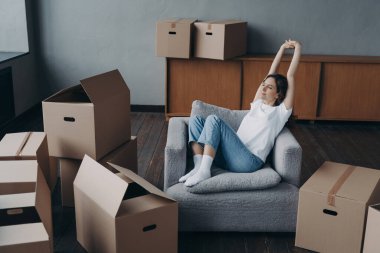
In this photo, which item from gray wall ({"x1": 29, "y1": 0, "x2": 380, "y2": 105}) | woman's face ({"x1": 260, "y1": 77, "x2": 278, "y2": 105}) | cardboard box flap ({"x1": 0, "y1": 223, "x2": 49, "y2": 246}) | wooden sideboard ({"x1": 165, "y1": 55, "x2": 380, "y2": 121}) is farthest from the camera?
gray wall ({"x1": 29, "y1": 0, "x2": 380, "y2": 105})

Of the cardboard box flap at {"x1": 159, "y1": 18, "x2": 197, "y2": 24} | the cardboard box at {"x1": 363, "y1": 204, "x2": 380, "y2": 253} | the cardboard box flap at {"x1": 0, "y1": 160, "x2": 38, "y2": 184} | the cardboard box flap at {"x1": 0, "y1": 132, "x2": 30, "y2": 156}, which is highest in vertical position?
the cardboard box flap at {"x1": 159, "y1": 18, "x2": 197, "y2": 24}

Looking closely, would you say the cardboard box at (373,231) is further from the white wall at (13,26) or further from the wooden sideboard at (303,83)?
the white wall at (13,26)

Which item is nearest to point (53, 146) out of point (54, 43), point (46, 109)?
point (46, 109)

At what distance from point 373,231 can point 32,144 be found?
2.00m

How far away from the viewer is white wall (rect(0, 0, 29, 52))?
4.98m

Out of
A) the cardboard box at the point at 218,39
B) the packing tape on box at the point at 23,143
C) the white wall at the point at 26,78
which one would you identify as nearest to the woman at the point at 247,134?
the packing tape on box at the point at 23,143

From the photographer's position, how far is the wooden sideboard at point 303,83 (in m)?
4.95

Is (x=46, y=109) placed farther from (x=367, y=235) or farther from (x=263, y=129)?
(x=367, y=235)

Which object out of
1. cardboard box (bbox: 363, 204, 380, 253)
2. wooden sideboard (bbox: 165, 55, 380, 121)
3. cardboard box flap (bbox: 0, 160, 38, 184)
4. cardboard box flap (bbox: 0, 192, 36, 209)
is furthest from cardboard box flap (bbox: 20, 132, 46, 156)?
wooden sideboard (bbox: 165, 55, 380, 121)

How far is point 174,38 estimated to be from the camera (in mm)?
4801

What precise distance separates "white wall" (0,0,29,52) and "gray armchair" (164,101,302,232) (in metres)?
2.91

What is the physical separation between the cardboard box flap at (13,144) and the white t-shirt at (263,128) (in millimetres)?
1365

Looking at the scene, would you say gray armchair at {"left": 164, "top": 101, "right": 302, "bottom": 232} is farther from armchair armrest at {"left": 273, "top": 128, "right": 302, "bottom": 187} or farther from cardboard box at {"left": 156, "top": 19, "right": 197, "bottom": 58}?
cardboard box at {"left": 156, "top": 19, "right": 197, "bottom": 58}

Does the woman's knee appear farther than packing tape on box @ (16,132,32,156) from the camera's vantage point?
Yes
